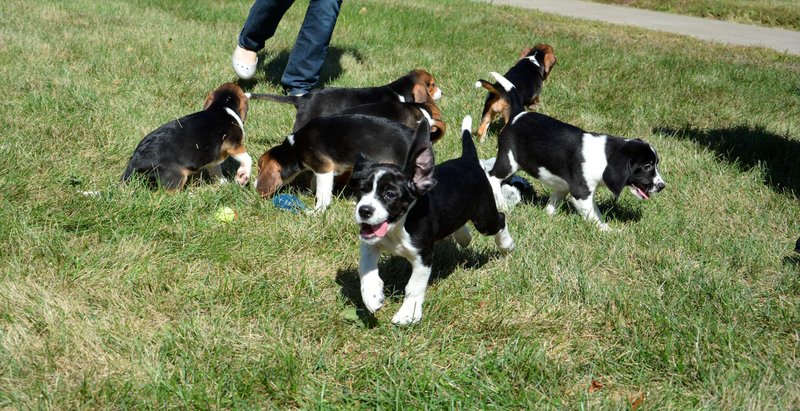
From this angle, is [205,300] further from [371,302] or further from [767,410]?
[767,410]

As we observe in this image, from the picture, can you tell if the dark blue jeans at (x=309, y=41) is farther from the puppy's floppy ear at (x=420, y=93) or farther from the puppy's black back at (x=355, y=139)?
the puppy's black back at (x=355, y=139)

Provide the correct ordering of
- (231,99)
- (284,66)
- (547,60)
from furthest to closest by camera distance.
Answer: (284,66) < (547,60) < (231,99)

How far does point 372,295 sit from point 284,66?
5882mm

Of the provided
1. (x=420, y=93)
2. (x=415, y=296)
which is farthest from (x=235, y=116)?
(x=415, y=296)

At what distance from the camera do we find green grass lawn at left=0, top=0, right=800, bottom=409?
306 centimetres

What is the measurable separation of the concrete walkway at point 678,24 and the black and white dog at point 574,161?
8444 millimetres

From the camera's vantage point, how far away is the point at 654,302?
3842mm

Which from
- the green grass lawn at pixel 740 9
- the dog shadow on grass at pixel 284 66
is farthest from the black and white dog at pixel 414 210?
the green grass lawn at pixel 740 9

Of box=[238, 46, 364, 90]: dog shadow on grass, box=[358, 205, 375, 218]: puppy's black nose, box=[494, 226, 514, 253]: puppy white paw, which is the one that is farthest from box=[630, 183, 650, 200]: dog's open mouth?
box=[238, 46, 364, 90]: dog shadow on grass

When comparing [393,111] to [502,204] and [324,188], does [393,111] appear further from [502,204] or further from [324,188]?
[502,204]

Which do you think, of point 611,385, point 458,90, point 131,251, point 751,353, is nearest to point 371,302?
point 611,385

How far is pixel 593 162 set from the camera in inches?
203

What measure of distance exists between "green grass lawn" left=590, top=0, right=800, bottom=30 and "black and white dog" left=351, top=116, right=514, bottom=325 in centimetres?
1403

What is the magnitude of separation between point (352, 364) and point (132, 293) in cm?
124
